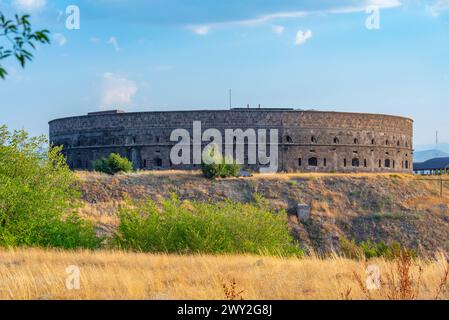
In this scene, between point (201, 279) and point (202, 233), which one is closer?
point (201, 279)

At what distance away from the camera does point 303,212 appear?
1281 inches

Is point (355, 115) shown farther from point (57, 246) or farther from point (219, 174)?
point (57, 246)

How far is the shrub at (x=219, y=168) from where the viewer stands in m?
37.8

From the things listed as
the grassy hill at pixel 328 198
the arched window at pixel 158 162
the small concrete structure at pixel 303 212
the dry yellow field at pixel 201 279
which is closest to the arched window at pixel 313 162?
the grassy hill at pixel 328 198

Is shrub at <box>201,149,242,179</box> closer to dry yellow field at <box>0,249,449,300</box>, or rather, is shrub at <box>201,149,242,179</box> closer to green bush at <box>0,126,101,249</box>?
green bush at <box>0,126,101,249</box>

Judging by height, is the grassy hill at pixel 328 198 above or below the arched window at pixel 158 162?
below

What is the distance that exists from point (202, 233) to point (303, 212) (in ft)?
57.7

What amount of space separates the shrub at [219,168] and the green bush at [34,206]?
19.5 m

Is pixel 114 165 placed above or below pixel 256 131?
below

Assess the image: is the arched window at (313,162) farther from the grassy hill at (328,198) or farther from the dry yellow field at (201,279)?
the dry yellow field at (201,279)

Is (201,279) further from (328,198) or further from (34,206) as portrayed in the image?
(328,198)

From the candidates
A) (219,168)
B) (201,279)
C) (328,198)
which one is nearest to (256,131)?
(219,168)

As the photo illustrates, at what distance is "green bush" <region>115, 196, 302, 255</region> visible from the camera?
15328 millimetres
